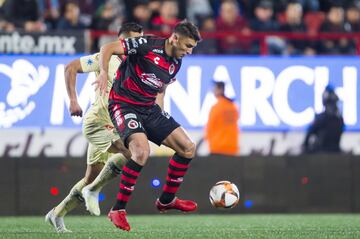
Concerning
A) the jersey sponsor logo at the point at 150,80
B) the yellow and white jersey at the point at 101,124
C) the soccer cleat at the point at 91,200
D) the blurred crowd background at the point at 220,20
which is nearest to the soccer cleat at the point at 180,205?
the soccer cleat at the point at 91,200

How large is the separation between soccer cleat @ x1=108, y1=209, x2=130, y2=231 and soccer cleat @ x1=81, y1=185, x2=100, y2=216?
0.61 metres

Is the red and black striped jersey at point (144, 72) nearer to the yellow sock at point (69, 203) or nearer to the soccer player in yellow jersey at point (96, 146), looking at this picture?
the soccer player in yellow jersey at point (96, 146)

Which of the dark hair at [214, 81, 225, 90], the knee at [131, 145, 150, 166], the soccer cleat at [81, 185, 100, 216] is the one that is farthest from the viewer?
the dark hair at [214, 81, 225, 90]

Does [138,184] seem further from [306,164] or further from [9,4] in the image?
[9,4]

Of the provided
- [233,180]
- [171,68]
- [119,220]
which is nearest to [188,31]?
[171,68]

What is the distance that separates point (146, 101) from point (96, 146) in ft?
3.23

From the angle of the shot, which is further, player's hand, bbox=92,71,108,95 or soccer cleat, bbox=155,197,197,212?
soccer cleat, bbox=155,197,197,212

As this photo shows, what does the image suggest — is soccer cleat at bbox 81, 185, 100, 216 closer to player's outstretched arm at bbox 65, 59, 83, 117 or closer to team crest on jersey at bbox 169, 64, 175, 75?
player's outstretched arm at bbox 65, 59, 83, 117

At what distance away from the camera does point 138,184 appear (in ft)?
52.8

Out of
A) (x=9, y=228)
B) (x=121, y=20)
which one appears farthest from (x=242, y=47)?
(x=9, y=228)

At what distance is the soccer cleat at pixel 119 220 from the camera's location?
10.2 m

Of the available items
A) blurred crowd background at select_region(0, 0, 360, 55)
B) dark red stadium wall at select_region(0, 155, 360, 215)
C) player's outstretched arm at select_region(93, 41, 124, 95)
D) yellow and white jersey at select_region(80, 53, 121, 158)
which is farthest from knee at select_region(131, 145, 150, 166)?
blurred crowd background at select_region(0, 0, 360, 55)

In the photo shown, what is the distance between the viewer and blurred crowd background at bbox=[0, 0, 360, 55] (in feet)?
57.4

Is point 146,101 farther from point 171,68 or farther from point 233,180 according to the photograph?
point 233,180
